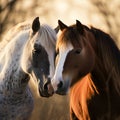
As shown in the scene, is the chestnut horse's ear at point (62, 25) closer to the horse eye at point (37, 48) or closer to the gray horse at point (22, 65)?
the gray horse at point (22, 65)

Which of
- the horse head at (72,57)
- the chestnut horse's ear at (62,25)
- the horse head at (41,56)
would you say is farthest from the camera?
the chestnut horse's ear at (62,25)

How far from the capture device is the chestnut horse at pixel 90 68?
6.96 m

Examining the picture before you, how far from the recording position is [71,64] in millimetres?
6977

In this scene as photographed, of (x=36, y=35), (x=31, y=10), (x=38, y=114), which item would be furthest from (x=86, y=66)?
(x=31, y=10)

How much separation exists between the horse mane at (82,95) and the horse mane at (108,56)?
9.7 inches

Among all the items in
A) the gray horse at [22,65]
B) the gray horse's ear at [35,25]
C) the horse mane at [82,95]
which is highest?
the gray horse's ear at [35,25]

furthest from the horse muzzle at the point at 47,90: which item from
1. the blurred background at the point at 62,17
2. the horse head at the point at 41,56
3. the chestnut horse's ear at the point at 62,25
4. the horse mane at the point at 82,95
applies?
the blurred background at the point at 62,17

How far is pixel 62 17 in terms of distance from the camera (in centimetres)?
1248

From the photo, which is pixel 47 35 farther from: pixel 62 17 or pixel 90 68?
pixel 62 17

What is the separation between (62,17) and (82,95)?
196 inches

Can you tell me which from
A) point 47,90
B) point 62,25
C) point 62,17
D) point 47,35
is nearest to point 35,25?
point 47,35

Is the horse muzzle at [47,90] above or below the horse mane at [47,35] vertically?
below

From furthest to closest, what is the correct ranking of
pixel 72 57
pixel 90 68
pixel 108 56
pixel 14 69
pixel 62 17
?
pixel 62 17 < pixel 14 69 < pixel 108 56 < pixel 90 68 < pixel 72 57

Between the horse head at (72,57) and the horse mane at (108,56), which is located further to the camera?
the horse mane at (108,56)
